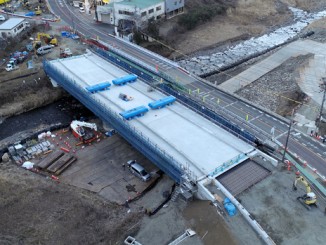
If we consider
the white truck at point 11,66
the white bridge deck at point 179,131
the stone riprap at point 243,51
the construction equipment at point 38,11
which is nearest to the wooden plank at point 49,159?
the white bridge deck at point 179,131

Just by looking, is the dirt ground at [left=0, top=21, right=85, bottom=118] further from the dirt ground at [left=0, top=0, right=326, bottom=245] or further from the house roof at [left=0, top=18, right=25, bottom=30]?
the dirt ground at [left=0, top=0, right=326, bottom=245]

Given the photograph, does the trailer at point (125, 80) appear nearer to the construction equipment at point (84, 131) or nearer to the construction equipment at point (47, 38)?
the construction equipment at point (84, 131)

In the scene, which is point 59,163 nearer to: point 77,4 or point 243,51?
point 243,51

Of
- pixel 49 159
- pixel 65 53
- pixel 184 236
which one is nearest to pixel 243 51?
pixel 65 53

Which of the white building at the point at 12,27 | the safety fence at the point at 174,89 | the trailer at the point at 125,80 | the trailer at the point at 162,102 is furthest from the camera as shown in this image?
the white building at the point at 12,27

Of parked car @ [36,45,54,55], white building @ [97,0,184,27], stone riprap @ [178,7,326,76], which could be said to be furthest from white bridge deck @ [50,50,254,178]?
white building @ [97,0,184,27]

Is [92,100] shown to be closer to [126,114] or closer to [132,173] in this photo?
[126,114]

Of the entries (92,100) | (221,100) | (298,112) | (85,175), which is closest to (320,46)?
(298,112)
